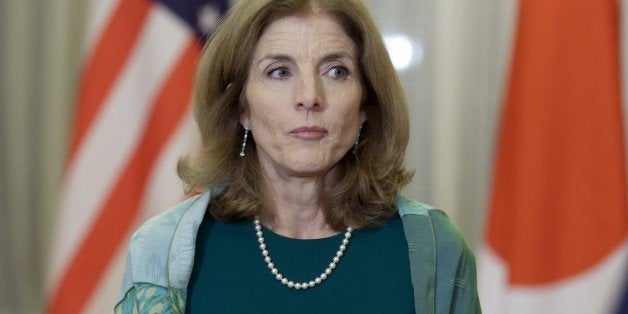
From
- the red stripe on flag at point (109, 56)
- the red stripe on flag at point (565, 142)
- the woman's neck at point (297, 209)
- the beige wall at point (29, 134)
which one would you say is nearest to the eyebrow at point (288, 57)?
the woman's neck at point (297, 209)

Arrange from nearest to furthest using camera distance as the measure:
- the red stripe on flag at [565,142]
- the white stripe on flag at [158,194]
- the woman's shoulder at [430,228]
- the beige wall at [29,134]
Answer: the woman's shoulder at [430,228], the red stripe on flag at [565,142], the white stripe on flag at [158,194], the beige wall at [29,134]

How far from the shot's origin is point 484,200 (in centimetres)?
265

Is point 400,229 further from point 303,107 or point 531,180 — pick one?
point 531,180

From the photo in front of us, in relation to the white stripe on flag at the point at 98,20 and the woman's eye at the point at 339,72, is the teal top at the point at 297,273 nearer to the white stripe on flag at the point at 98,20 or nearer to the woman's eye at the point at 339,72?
the woman's eye at the point at 339,72

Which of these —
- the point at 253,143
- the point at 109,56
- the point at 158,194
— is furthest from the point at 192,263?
the point at 109,56

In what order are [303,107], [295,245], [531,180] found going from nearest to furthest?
[303,107] → [295,245] → [531,180]

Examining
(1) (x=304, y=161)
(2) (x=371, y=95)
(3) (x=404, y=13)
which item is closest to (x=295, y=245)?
(1) (x=304, y=161)

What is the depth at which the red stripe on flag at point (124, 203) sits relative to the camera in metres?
2.64

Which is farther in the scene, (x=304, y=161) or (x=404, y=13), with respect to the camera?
(x=404, y=13)

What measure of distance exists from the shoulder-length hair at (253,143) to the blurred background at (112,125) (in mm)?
930

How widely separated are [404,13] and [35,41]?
1114 mm

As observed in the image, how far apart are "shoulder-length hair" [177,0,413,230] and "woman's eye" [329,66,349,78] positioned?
47mm

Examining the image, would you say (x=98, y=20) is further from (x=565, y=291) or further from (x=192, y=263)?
(x=565, y=291)

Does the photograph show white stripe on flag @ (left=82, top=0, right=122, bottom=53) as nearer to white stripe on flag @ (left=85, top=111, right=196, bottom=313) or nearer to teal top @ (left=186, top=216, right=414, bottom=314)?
white stripe on flag @ (left=85, top=111, right=196, bottom=313)
